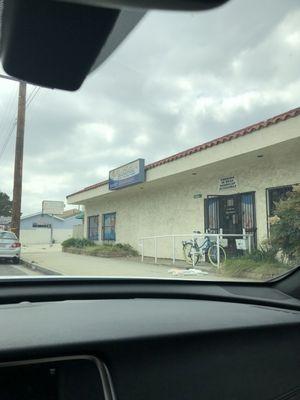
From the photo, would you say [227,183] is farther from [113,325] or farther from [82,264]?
[113,325]

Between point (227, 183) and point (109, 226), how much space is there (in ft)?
12.6

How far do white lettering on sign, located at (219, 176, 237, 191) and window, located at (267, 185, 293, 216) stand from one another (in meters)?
1.31

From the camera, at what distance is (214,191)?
1467cm

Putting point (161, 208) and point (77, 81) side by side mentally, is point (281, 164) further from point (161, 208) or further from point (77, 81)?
point (77, 81)

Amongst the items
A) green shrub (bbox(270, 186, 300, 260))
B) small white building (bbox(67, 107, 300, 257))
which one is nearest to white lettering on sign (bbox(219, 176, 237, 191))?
small white building (bbox(67, 107, 300, 257))

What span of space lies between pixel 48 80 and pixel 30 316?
0.99 m

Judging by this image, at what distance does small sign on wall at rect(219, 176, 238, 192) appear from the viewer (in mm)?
13859

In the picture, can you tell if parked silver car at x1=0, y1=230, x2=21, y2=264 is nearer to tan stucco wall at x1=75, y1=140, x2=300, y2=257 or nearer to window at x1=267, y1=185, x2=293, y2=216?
tan stucco wall at x1=75, y1=140, x2=300, y2=257

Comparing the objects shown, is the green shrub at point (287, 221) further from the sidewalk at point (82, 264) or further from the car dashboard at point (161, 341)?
the car dashboard at point (161, 341)

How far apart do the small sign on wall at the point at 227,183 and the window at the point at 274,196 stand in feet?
4.25

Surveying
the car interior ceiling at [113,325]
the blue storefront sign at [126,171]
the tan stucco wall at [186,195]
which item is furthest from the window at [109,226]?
the car interior ceiling at [113,325]

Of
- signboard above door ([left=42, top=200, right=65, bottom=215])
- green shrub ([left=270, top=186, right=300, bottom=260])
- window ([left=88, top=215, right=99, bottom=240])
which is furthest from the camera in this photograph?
window ([left=88, top=215, right=99, bottom=240])

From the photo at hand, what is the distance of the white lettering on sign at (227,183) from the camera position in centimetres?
1386

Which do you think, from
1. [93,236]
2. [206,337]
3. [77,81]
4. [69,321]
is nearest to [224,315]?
[206,337]
